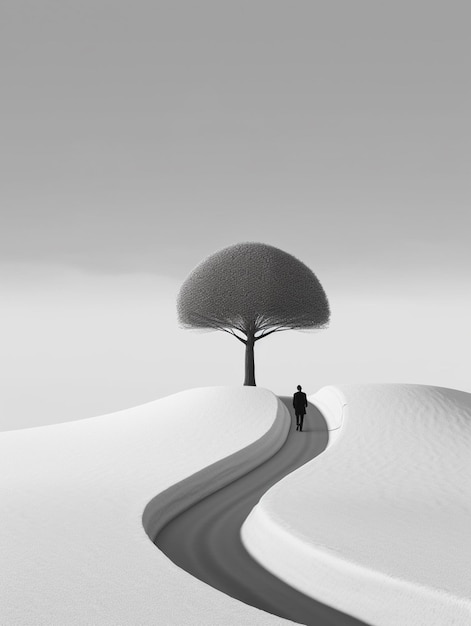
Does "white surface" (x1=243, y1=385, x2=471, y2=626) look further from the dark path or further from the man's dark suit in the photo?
the man's dark suit

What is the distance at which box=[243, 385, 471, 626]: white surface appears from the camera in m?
7.49

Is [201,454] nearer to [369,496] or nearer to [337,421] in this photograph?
[369,496]

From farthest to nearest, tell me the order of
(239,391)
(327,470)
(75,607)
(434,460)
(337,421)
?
(239,391) < (337,421) < (434,460) < (327,470) < (75,607)

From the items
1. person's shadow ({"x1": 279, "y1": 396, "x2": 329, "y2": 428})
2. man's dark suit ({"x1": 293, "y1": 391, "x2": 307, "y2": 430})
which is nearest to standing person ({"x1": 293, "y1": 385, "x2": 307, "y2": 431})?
man's dark suit ({"x1": 293, "y1": 391, "x2": 307, "y2": 430})

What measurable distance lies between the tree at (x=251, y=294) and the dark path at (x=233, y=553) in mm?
15010

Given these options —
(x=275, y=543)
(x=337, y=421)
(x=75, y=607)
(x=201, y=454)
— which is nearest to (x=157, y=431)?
(x=201, y=454)

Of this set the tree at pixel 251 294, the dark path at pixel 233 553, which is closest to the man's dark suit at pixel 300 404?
the dark path at pixel 233 553

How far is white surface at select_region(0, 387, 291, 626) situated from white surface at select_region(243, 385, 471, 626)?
1956 mm

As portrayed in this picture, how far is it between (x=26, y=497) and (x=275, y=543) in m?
6.15

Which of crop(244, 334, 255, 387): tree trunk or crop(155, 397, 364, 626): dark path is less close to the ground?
crop(155, 397, 364, 626): dark path

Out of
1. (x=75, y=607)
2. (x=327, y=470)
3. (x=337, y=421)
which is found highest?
(x=75, y=607)

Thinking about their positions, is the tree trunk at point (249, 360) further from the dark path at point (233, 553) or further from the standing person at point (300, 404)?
the dark path at point (233, 553)

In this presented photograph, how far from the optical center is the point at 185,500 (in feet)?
44.8

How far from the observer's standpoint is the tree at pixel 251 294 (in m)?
31.6
